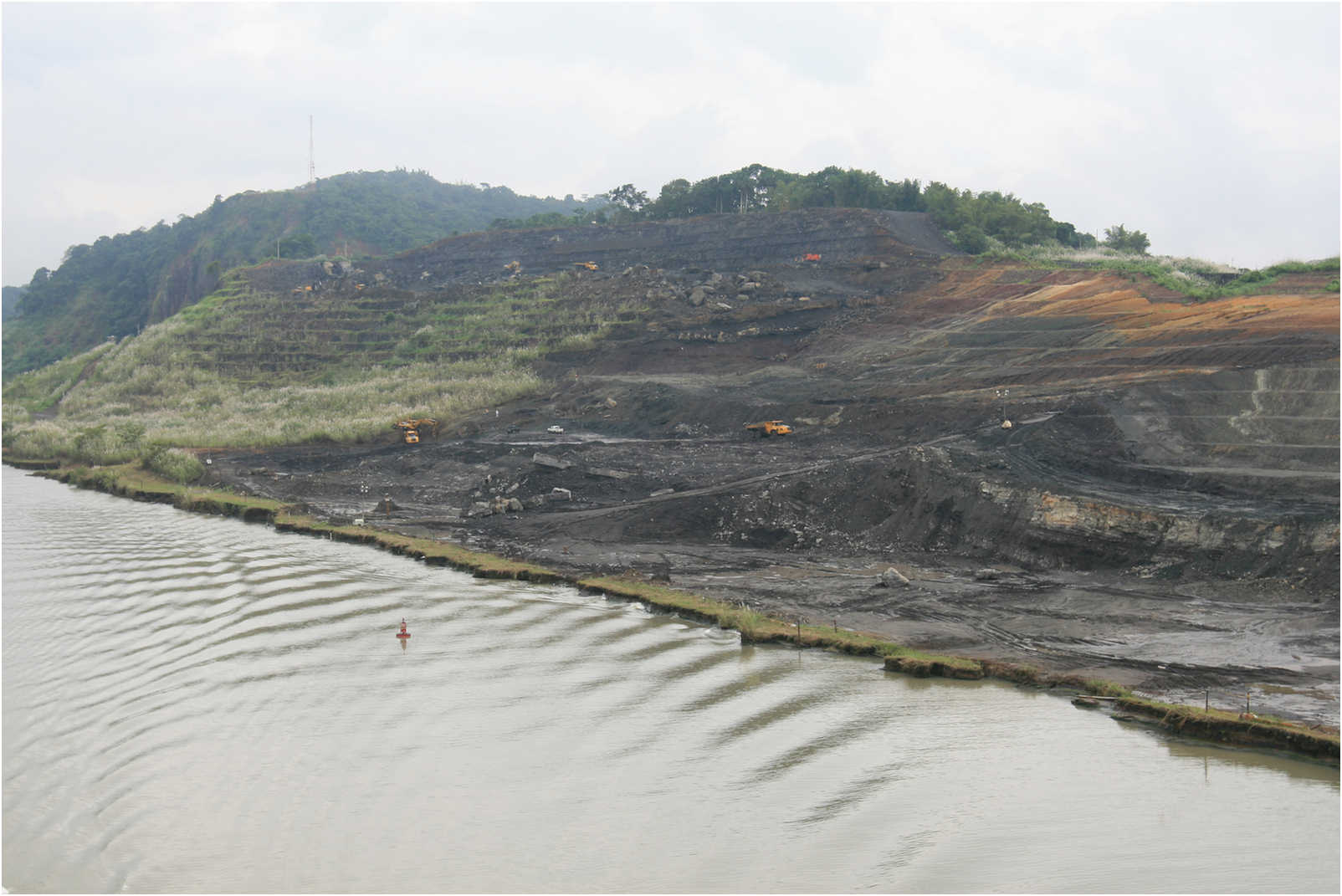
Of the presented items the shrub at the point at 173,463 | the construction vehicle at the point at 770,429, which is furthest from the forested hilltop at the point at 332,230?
the shrub at the point at 173,463

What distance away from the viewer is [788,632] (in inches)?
810

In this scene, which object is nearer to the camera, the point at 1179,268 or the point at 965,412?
the point at 965,412

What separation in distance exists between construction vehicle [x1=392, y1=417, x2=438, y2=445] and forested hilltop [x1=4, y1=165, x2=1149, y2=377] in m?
34.6

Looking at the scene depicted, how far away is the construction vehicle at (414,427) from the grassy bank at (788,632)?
8.94 m

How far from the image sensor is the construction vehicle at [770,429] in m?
40.2

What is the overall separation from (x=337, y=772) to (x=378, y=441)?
34931 mm

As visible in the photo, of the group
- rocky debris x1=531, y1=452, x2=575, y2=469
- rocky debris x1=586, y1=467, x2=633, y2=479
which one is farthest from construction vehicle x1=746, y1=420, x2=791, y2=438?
rocky debris x1=531, y1=452, x2=575, y2=469

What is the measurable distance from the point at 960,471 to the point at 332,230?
102239 millimetres

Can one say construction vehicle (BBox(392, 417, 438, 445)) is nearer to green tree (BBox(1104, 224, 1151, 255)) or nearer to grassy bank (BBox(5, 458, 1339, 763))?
grassy bank (BBox(5, 458, 1339, 763))

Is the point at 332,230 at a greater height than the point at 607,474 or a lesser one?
greater

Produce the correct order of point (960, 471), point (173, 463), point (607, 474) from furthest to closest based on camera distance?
point (173, 463) → point (607, 474) → point (960, 471)

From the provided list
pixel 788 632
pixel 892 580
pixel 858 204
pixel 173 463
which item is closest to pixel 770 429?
pixel 892 580

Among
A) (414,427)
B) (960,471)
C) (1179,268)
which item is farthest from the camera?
(1179,268)

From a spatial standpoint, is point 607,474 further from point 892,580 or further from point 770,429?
point 892,580
